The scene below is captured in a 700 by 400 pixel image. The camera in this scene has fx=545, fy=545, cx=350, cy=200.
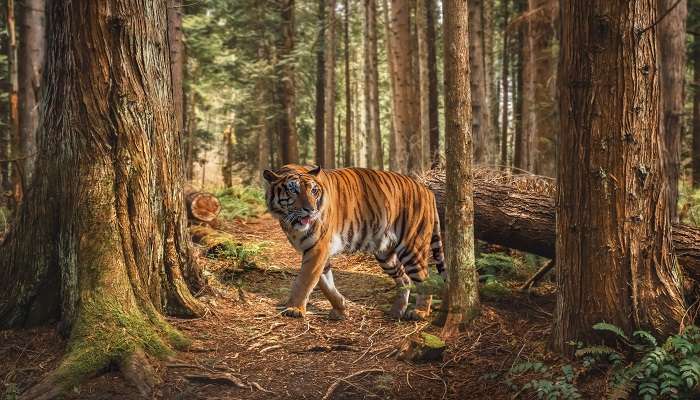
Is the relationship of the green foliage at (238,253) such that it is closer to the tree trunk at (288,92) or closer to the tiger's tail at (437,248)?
the tiger's tail at (437,248)

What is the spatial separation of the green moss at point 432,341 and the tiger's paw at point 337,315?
1.51m

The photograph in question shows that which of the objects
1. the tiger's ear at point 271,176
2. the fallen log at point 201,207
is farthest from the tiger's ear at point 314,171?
the fallen log at point 201,207

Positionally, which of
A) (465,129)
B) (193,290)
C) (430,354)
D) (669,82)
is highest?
(669,82)

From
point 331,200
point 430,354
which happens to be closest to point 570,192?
point 430,354

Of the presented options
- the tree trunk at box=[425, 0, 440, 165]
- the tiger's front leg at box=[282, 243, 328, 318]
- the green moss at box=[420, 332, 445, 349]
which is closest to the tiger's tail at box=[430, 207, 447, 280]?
the tiger's front leg at box=[282, 243, 328, 318]

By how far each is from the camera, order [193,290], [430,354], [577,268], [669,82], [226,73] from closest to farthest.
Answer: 1. [577,268]
2. [430,354]
3. [193,290]
4. [669,82]
5. [226,73]

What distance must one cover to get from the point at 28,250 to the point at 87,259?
0.81m

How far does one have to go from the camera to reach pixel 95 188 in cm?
470

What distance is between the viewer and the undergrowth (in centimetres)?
338

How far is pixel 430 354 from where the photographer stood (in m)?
4.74

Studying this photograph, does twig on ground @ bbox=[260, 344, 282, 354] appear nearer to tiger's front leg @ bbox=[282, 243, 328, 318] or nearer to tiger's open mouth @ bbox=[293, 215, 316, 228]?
tiger's front leg @ bbox=[282, 243, 328, 318]

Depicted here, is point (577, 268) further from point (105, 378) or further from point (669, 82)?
point (669, 82)

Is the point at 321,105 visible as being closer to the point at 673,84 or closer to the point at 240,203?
the point at 240,203

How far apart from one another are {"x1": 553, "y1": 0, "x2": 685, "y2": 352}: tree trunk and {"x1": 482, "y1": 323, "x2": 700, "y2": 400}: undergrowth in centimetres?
15
